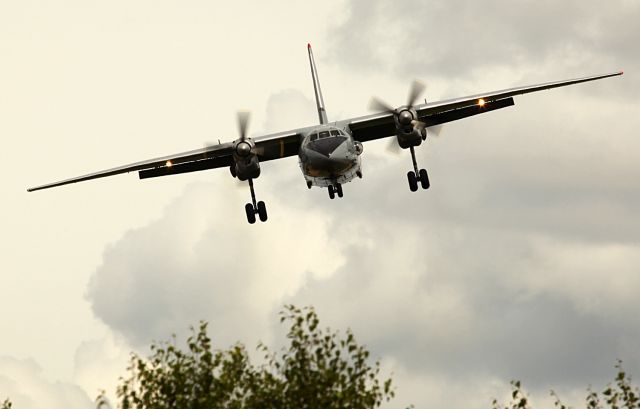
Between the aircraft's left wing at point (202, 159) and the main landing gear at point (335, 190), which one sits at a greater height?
the aircraft's left wing at point (202, 159)

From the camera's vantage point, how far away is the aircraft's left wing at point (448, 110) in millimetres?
59219

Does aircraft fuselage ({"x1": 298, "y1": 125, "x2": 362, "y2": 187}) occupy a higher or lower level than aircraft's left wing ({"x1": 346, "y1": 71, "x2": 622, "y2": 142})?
lower

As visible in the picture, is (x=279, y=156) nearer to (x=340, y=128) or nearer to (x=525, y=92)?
(x=340, y=128)

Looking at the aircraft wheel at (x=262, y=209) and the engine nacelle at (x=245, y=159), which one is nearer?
the engine nacelle at (x=245, y=159)

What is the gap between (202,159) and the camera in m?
61.2

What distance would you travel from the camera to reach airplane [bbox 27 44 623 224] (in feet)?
183

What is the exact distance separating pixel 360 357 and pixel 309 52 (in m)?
42.7

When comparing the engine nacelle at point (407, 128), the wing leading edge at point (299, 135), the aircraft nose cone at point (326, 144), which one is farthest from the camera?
the wing leading edge at point (299, 135)

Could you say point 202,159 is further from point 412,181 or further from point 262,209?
point 412,181

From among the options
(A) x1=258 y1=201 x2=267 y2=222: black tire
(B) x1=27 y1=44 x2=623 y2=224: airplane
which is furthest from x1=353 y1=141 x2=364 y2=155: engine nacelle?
(A) x1=258 y1=201 x2=267 y2=222: black tire

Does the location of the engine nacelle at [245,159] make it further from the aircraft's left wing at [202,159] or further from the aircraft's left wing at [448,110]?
the aircraft's left wing at [448,110]

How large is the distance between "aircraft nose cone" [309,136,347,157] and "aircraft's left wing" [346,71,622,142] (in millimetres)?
4272

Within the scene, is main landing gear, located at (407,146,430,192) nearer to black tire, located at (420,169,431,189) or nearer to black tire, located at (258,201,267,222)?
black tire, located at (420,169,431,189)

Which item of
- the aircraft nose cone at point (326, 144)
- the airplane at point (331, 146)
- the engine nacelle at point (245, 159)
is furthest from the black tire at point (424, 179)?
the engine nacelle at point (245, 159)
